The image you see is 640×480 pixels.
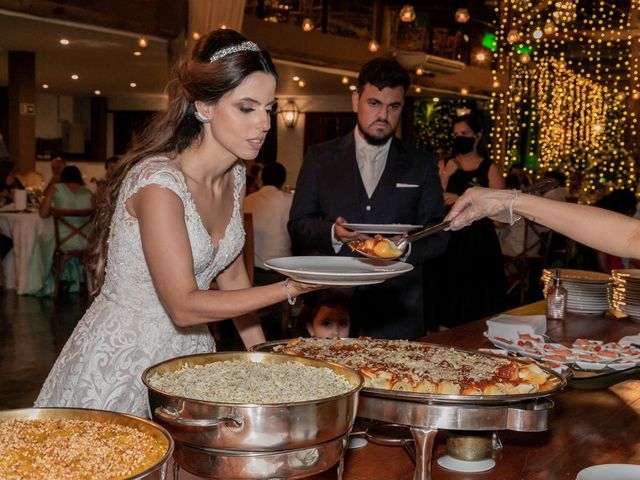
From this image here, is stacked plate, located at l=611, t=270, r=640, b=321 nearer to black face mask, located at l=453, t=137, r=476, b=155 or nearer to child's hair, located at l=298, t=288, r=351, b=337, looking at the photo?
child's hair, located at l=298, t=288, r=351, b=337

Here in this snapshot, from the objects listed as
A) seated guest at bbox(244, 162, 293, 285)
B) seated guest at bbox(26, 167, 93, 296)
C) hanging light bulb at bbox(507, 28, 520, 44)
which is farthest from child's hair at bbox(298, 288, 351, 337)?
hanging light bulb at bbox(507, 28, 520, 44)

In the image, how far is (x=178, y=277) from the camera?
5.96ft

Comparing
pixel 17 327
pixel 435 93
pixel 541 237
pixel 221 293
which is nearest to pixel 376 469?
pixel 221 293

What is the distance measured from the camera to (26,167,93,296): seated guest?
28.1 feet

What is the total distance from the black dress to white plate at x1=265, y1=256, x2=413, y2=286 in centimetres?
406

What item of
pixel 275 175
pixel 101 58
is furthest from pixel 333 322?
pixel 101 58

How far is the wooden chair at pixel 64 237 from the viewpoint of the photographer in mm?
8484

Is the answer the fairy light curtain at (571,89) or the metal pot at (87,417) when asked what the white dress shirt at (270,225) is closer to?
the fairy light curtain at (571,89)

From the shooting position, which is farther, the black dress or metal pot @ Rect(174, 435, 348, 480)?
the black dress

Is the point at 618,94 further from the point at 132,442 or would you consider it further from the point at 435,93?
the point at 132,442

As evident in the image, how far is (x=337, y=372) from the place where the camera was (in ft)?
4.96

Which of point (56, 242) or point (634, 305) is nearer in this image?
point (634, 305)

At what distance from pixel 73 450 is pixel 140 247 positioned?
1.03m

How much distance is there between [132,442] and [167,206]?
0.81 meters
